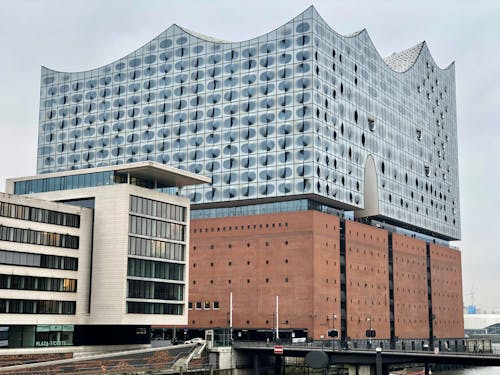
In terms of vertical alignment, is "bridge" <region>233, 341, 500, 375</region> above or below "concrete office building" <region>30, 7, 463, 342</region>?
below

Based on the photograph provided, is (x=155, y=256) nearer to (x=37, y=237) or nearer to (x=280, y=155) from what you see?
(x=37, y=237)

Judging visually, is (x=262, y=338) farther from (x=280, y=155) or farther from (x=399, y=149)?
(x=399, y=149)

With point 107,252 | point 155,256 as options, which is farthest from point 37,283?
point 155,256

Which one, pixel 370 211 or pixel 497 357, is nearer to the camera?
pixel 497 357

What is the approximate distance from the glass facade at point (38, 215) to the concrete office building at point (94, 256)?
0.36 ft

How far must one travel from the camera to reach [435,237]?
162250mm

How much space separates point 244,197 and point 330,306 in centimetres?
2136

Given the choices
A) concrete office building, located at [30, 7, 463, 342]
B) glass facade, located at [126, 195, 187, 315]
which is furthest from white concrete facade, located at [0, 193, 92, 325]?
concrete office building, located at [30, 7, 463, 342]

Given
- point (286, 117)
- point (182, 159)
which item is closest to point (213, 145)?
point (182, 159)

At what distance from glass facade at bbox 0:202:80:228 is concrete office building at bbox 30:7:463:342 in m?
37.1

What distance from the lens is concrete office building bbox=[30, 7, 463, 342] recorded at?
118m

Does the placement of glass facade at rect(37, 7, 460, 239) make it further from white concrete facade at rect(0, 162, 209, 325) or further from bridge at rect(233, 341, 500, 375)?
white concrete facade at rect(0, 162, 209, 325)

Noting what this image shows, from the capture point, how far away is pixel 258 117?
123 metres

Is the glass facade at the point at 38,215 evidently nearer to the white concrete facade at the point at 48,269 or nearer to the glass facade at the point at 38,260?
the white concrete facade at the point at 48,269
